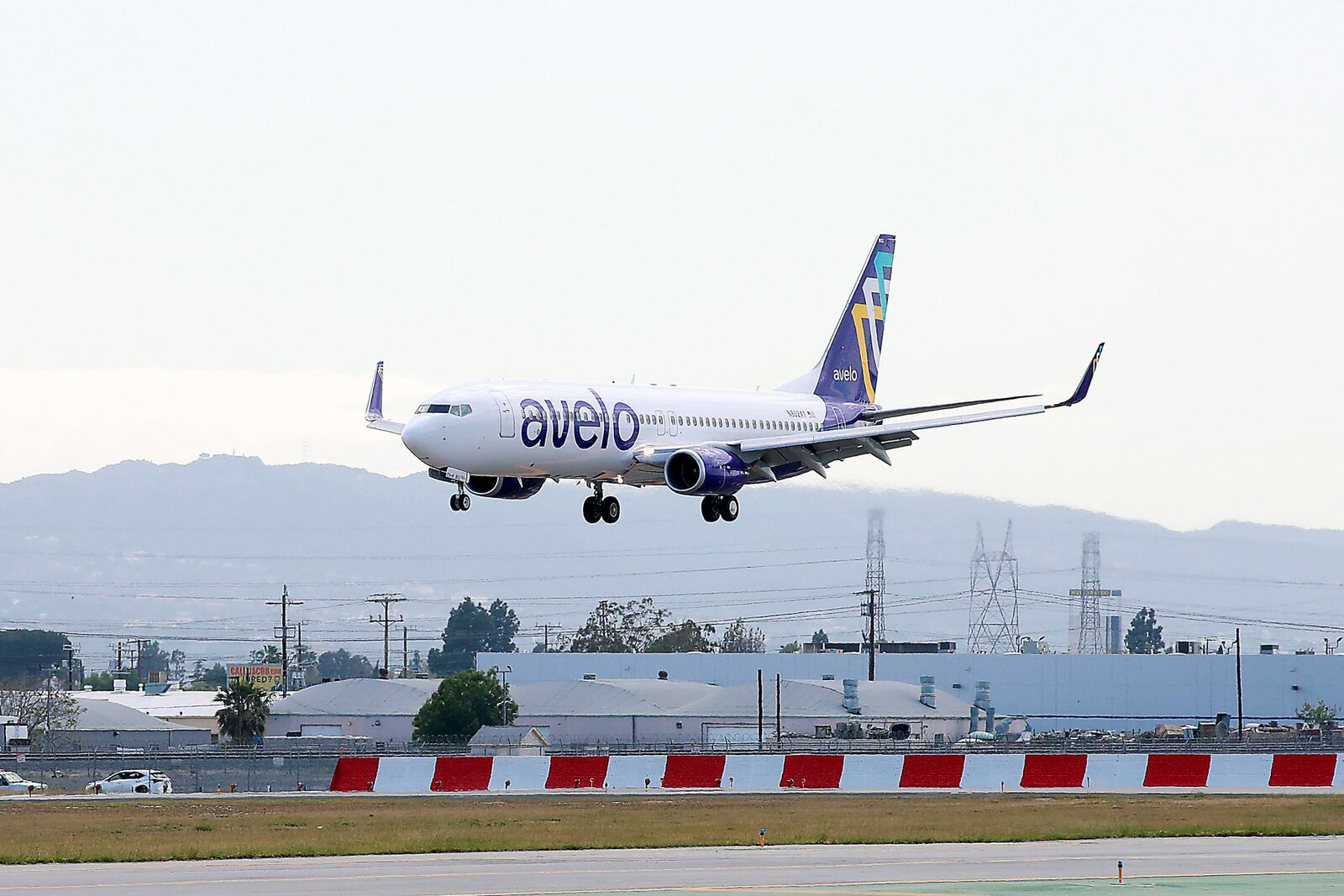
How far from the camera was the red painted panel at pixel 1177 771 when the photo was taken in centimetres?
7719

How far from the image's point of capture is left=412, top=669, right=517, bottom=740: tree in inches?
Answer: 6019

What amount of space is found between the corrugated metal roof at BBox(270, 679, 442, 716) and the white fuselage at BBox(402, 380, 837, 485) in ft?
364

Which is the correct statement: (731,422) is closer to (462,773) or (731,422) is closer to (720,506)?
(720,506)

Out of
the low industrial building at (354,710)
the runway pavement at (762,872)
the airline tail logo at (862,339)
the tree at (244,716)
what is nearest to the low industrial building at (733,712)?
the low industrial building at (354,710)

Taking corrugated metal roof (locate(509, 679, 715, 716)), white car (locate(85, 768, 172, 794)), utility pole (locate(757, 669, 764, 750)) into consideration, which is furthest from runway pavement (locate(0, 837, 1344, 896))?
corrugated metal roof (locate(509, 679, 715, 716))

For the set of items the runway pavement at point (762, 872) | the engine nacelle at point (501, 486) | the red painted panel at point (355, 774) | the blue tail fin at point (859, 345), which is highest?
the blue tail fin at point (859, 345)

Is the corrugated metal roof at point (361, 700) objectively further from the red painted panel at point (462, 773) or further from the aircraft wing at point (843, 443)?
the aircraft wing at point (843, 443)

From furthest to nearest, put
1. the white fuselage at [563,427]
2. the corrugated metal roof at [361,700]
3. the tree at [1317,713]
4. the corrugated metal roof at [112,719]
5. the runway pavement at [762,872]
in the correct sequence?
1. the corrugated metal roof at [361,700]
2. the tree at [1317,713]
3. the corrugated metal roof at [112,719]
4. the white fuselage at [563,427]
5. the runway pavement at [762,872]

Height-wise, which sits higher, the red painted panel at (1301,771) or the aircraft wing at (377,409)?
the aircraft wing at (377,409)

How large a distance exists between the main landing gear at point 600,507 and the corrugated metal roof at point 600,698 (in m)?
97.6

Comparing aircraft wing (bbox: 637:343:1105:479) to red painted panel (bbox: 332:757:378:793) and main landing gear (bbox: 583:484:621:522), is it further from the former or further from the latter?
red painted panel (bbox: 332:757:378:793)

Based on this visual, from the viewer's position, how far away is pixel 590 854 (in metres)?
45.6

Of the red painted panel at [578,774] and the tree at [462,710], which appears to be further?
the tree at [462,710]

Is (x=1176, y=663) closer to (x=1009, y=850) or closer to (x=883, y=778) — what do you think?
(x=883, y=778)
